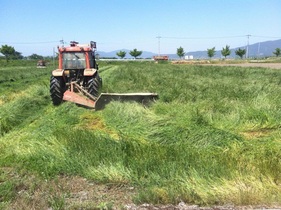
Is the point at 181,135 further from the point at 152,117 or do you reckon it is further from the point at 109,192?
the point at 109,192

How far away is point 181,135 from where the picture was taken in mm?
6191

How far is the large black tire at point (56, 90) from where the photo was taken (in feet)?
36.3

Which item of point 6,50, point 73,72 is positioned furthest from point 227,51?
point 73,72

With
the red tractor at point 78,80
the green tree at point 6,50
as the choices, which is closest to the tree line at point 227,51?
the green tree at point 6,50

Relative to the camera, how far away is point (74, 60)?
1184 cm

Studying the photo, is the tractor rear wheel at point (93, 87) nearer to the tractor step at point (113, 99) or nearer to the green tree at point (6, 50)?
the tractor step at point (113, 99)

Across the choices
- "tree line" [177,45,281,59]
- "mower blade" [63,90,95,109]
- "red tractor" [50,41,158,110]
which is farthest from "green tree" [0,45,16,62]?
"mower blade" [63,90,95,109]

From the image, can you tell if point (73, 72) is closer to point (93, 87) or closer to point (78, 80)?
point (78, 80)

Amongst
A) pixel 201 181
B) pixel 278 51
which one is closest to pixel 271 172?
pixel 201 181

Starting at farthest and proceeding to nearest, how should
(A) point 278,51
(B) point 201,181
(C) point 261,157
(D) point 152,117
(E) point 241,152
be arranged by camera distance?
(A) point 278,51, (D) point 152,117, (E) point 241,152, (C) point 261,157, (B) point 201,181

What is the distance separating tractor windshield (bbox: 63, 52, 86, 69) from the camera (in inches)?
464

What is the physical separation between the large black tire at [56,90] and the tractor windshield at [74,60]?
717 mm

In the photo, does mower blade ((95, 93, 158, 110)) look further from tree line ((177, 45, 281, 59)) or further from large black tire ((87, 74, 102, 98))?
tree line ((177, 45, 281, 59))

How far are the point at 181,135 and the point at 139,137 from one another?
85cm
